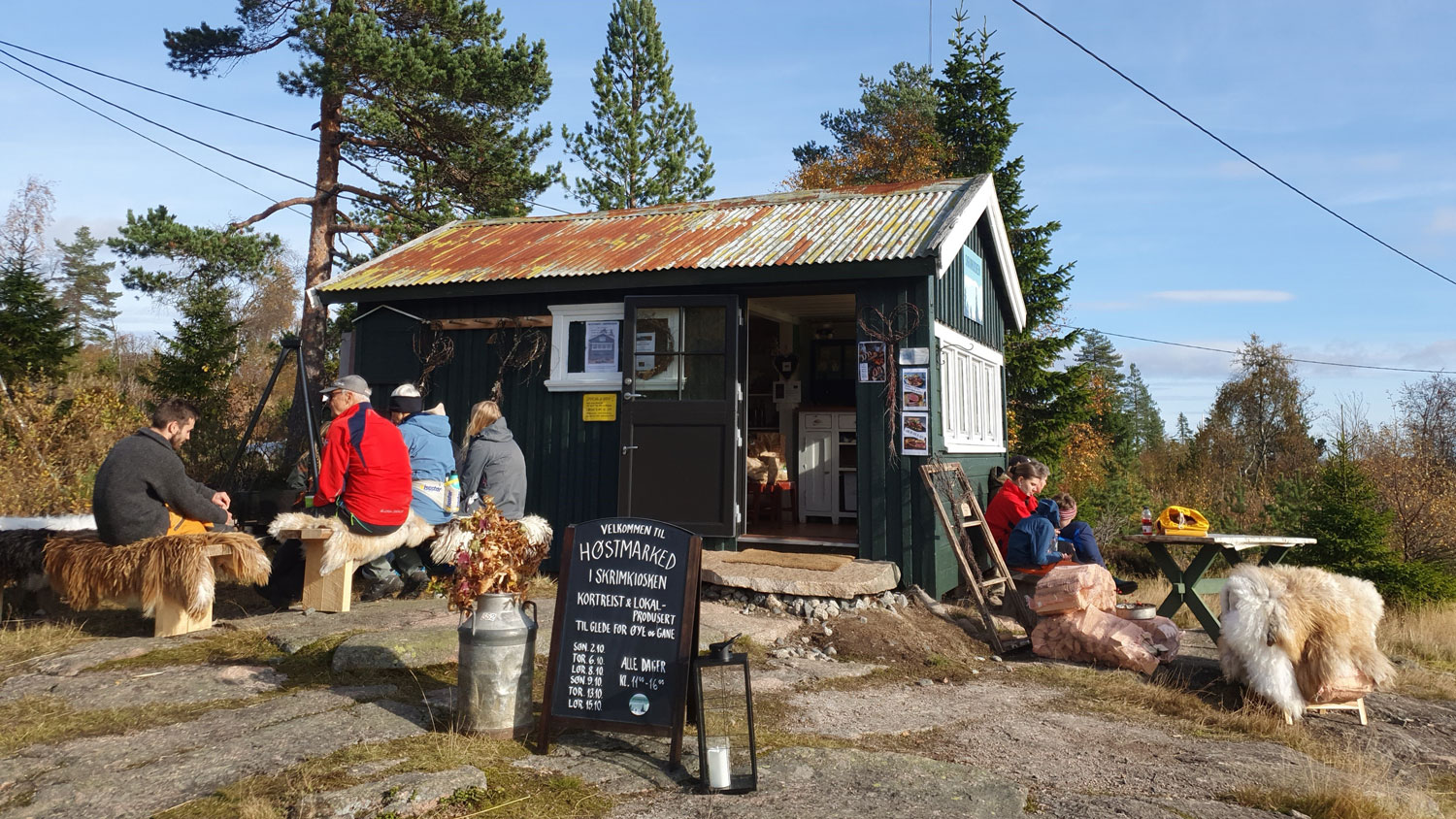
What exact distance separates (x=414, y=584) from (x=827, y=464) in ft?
16.9

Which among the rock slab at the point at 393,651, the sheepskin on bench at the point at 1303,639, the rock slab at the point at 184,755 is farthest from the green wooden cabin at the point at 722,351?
the rock slab at the point at 184,755

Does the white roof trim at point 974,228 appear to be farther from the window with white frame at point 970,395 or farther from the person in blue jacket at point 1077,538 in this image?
the person in blue jacket at point 1077,538

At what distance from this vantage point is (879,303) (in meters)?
8.27

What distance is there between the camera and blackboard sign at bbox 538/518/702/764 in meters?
4.06

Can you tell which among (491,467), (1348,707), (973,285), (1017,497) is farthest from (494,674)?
(973,285)

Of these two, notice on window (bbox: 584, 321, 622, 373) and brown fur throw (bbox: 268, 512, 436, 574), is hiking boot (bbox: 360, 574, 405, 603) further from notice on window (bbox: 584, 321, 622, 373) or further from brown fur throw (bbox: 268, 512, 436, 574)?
notice on window (bbox: 584, 321, 622, 373)

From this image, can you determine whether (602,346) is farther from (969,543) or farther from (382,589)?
(969,543)

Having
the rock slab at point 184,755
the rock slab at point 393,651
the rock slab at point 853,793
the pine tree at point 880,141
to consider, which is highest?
the pine tree at point 880,141

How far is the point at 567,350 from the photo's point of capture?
9.21 metres

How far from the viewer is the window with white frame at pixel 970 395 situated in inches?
347

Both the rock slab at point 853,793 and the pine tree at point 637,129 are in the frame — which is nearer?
the rock slab at point 853,793

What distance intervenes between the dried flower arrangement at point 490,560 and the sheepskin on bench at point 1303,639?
4.14 metres

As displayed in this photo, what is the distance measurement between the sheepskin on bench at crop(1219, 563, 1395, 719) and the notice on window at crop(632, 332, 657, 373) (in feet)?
16.7

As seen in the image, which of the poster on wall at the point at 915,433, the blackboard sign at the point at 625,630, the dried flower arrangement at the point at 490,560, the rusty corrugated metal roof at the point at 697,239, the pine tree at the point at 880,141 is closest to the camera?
the blackboard sign at the point at 625,630
